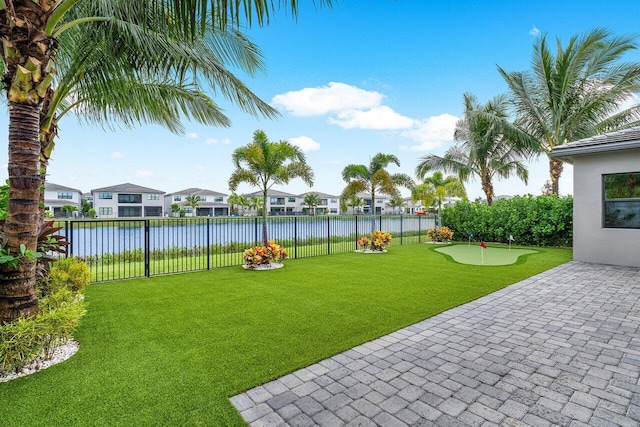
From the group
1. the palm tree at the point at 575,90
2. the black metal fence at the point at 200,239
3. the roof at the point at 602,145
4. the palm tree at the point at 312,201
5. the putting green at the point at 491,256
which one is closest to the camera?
the black metal fence at the point at 200,239

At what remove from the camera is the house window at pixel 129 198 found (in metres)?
46.2

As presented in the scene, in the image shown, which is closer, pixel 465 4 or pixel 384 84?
pixel 465 4

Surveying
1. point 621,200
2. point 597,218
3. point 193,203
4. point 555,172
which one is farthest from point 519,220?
point 193,203

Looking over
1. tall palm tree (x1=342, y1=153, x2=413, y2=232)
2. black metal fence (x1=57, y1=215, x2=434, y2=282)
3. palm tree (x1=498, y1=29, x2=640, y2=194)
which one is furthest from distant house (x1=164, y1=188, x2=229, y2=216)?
palm tree (x1=498, y1=29, x2=640, y2=194)

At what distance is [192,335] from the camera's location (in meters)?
3.58

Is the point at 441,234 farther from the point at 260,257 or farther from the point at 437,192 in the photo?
the point at 260,257

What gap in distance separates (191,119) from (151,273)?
152 inches

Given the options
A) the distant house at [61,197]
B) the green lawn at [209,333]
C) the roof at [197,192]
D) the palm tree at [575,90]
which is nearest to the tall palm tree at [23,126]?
the green lawn at [209,333]

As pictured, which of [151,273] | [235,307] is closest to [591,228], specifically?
[235,307]

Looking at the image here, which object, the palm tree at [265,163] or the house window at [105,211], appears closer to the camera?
the palm tree at [265,163]

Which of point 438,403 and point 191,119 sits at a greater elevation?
point 191,119

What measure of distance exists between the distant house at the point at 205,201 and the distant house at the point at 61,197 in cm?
1285

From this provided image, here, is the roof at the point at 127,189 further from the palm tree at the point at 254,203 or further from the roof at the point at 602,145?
the roof at the point at 602,145

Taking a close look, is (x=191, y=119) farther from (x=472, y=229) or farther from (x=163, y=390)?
(x=472, y=229)
